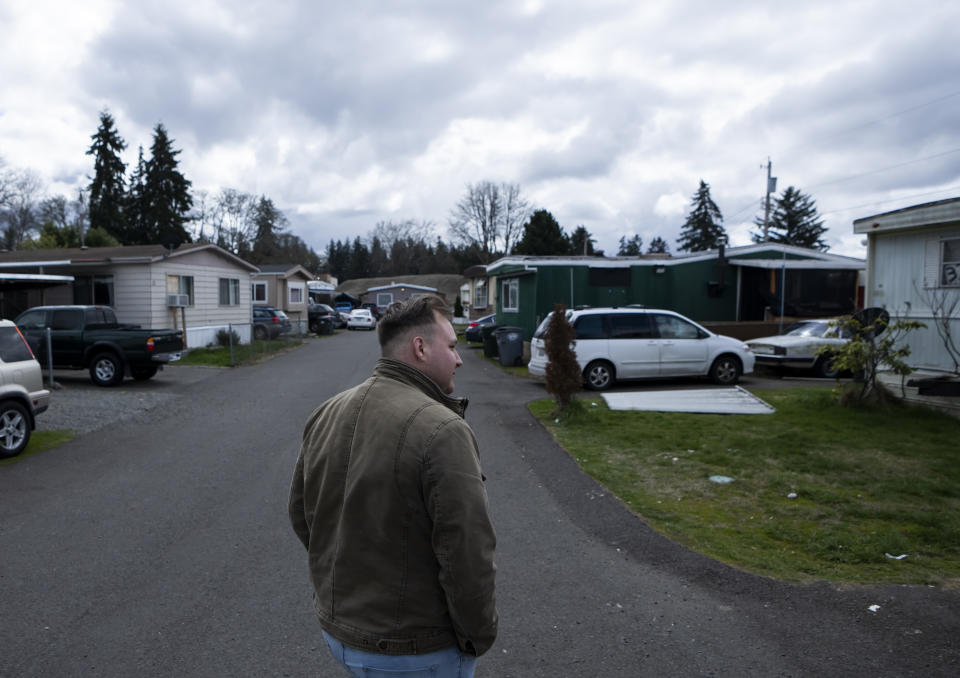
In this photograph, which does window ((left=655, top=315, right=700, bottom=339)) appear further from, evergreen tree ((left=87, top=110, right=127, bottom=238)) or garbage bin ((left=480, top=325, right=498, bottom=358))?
evergreen tree ((left=87, top=110, right=127, bottom=238))

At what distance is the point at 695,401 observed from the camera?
12.9 m

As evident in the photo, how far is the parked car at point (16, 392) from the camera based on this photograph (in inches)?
341

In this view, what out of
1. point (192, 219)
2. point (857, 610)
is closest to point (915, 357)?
point (857, 610)

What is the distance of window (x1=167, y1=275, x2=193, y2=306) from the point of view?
909 inches

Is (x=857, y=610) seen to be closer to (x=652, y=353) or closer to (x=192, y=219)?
(x=652, y=353)

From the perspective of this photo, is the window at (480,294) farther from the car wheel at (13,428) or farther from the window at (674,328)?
the car wheel at (13,428)

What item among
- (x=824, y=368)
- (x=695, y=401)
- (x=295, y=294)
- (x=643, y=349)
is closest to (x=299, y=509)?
(x=695, y=401)

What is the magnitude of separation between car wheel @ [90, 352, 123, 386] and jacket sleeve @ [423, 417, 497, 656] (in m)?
16.1

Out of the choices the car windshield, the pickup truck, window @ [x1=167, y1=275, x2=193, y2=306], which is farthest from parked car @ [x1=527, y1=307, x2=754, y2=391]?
window @ [x1=167, y1=275, x2=193, y2=306]

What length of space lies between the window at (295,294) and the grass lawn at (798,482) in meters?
30.3

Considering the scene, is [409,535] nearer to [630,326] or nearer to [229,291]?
[630,326]

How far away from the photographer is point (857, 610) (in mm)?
4281

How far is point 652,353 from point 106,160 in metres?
51.6

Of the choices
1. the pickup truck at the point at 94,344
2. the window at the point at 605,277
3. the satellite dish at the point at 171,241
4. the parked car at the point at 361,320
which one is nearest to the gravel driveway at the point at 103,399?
the pickup truck at the point at 94,344
